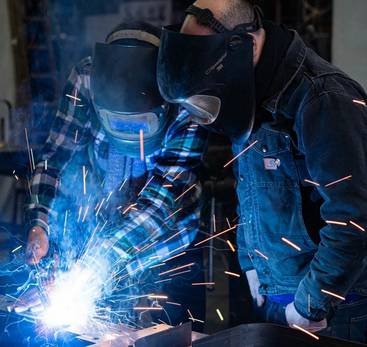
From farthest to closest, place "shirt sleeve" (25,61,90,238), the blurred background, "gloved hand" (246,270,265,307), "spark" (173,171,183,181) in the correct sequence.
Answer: the blurred background, "shirt sleeve" (25,61,90,238), "spark" (173,171,183,181), "gloved hand" (246,270,265,307)

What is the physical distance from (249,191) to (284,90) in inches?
16.2

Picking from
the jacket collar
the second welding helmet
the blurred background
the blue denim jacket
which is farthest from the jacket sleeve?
the blurred background

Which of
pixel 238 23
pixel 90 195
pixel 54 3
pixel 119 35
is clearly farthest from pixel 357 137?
pixel 54 3

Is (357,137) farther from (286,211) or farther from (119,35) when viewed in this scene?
(119,35)

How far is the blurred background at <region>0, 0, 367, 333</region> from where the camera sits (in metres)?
5.50

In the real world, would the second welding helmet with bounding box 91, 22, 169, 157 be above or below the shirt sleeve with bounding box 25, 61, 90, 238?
above

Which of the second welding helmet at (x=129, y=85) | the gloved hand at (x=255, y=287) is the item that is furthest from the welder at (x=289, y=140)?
the second welding helmet at (x=129, y=85)

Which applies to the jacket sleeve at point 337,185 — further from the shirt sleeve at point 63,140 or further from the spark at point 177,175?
the shirt sleeve at point 63,140

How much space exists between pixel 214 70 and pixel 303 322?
807 millimetres

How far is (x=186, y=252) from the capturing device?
10.0 feet

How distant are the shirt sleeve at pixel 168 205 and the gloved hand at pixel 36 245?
0.24 metres

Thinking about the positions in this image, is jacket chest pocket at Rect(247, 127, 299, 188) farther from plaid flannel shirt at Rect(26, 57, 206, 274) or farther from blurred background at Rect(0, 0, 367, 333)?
blurred background at Rect(0, 0, 367, 333)

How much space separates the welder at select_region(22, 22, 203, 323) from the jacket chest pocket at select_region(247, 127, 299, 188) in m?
0.41

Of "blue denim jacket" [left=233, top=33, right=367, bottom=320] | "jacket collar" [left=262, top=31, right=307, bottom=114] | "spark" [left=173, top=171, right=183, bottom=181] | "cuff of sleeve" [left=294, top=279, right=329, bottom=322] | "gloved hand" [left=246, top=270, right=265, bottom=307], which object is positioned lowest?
"gloved hand" [left=246, top=270, right=265, bottom=307]
